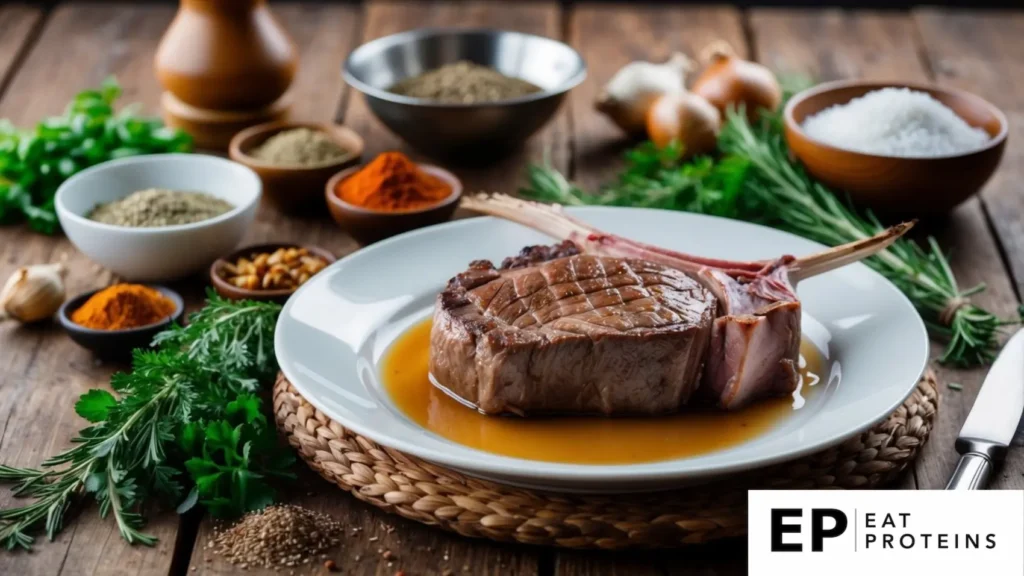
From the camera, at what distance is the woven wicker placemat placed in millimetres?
2281

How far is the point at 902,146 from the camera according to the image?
12.0 ft

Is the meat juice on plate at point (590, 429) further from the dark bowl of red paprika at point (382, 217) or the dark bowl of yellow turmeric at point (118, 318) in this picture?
the dark bowl of red paprika at point (382, 217)

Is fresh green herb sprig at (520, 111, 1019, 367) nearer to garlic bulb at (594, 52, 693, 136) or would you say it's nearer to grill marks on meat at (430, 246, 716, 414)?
garlic bulb at (594, 52, 693, 136)

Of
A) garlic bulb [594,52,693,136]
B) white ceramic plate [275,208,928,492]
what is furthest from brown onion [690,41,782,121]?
white ceramic plate [275,208,928,492]

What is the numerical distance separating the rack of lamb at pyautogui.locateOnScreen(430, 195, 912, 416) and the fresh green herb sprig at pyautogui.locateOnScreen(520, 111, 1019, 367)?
0.58 metres

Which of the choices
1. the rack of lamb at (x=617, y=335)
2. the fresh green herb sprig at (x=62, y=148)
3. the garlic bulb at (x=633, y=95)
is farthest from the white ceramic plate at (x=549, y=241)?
the fresh green herb sprig at (x=62, y=148)

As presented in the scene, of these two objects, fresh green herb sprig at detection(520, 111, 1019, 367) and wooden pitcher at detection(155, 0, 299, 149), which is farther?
wooden pitcher at detection(155, 0, 299, 149)

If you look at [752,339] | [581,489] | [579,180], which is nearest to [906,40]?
[579,180]

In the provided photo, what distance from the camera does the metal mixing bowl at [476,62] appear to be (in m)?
4.05

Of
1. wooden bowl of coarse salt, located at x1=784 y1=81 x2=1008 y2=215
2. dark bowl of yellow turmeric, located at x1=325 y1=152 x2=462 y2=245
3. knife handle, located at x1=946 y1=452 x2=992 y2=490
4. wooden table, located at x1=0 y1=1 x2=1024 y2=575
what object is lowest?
wooden table, located at x1=0 y1=1 x2=1024 y2=575

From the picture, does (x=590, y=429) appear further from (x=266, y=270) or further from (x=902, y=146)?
(x=902, y=146)

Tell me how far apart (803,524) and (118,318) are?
1816 millimetres

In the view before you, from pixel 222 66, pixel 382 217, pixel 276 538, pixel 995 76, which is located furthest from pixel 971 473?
pixel 995 76

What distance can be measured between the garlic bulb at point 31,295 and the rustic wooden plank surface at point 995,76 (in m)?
2.39
